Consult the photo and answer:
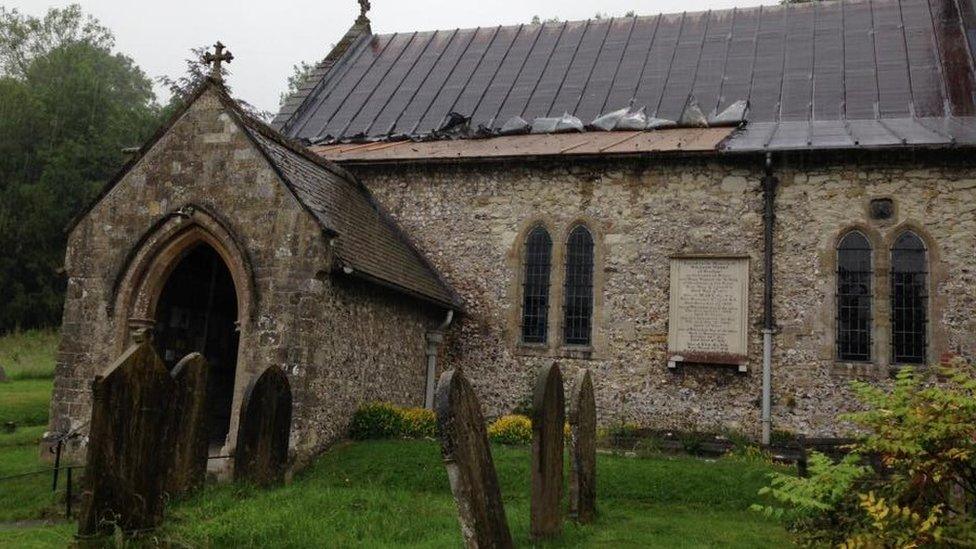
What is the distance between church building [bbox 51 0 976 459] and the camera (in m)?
12.0

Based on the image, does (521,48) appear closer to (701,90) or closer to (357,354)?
(701,90)

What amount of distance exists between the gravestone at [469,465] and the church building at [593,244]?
5.20m

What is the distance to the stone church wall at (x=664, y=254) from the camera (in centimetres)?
1337

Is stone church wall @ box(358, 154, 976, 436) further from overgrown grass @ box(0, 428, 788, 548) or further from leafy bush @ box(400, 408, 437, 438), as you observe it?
overgrown grass @ box(0, 428, 788, 548)

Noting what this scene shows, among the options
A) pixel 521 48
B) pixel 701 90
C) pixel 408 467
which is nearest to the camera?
pixel 408 467

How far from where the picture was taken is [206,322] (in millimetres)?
15148

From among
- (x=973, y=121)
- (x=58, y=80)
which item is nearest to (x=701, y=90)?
(x=973, y=121)

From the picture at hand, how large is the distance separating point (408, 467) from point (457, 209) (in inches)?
257

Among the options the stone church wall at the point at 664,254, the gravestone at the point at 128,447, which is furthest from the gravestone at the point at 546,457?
the stone church wall at the point at 664,254

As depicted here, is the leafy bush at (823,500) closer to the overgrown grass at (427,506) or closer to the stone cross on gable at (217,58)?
the overgrown grass at (427,506)

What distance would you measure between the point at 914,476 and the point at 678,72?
515 inches

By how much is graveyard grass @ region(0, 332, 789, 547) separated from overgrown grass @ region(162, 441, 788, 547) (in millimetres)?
14

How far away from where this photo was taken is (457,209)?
16.0 metres

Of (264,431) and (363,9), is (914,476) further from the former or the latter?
(363,9)
